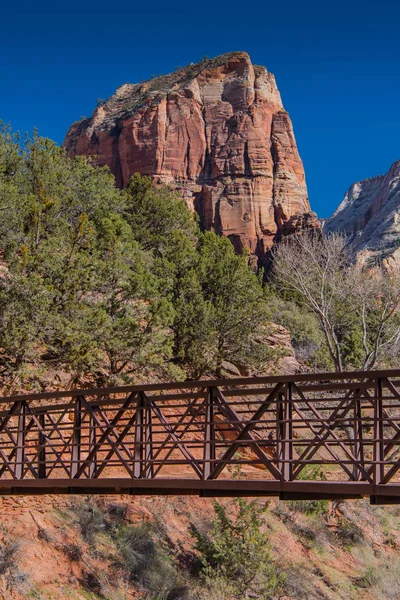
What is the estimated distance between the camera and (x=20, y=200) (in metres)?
27.2

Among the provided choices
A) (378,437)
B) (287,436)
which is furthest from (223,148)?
(378,437)

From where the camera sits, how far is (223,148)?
8662 centimetres

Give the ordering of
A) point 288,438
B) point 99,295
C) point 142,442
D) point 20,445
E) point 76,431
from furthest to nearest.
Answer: point 99,295 → point 20,445 → point 76,431 → point 142,442 → point 288,438

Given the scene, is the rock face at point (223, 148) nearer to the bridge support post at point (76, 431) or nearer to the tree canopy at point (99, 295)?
the tree canopy at point (99, 295)

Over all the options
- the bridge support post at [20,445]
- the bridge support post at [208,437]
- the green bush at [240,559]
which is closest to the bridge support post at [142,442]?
the bridge support post at [208,437]

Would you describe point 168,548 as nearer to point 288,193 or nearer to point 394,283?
point 394,283

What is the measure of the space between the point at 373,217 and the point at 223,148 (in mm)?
63285

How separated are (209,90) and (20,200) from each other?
6836 cm

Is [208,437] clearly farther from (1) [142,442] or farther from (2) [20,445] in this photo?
(2) [20,445]

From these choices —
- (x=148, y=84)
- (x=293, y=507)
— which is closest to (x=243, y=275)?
(x=293, y=507)

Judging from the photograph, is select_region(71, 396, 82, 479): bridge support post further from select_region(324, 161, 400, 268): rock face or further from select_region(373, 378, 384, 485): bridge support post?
select_region(324, 161, 400, 268): rock face

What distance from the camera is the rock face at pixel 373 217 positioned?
359 feet

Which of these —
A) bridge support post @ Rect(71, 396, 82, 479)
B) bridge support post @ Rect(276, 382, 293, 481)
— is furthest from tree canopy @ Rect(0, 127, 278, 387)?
bridge support post @ Rect(276, 382, 293, 481)

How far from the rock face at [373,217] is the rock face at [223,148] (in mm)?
14853
